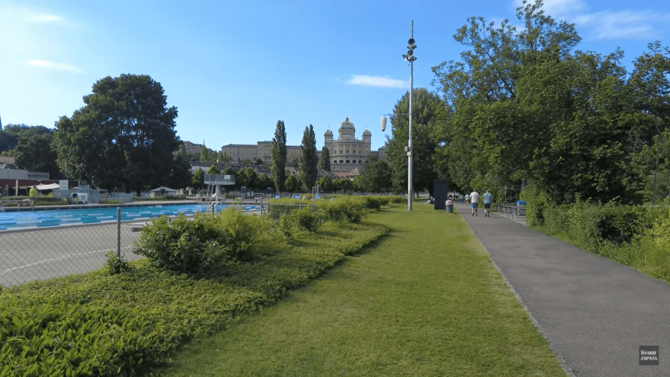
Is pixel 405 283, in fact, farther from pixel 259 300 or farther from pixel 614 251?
Result: pixel 614 251

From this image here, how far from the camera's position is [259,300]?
540 cm

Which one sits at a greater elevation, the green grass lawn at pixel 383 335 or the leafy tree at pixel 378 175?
the leafy tree at pixel 378 175

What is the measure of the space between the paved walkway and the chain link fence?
21.3 feet

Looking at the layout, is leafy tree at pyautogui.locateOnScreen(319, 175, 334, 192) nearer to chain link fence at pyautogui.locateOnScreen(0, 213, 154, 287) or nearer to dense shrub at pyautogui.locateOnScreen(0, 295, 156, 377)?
chain link fence at pyautogui.locateOnScreen(0, 213, 154, 287)

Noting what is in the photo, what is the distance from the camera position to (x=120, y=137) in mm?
49781

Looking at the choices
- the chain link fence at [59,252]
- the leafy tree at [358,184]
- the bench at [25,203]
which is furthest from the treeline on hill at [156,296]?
the leafy tree at [358,184]

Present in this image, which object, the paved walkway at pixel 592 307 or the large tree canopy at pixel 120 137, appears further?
the large tree canopy at pixel 120 137

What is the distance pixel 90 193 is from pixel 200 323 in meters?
40.1

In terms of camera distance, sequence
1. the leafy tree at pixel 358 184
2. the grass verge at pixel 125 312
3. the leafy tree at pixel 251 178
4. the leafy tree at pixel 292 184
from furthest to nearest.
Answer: the leafy tree at pixel 292 184 → the leafy tree at pixel 251 178 → the leafy tree at pixel 358 184 → the grass verge at pixel 125 312

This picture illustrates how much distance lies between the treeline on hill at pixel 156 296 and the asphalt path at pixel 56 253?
1.52m

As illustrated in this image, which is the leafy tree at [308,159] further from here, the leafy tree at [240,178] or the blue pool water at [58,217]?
the blue pool water at [58,217]

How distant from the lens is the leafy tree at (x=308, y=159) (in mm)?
76331

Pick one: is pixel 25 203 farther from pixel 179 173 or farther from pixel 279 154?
pixel 279 154

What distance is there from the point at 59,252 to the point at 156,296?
629cm
